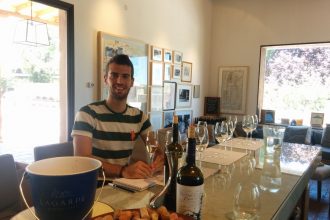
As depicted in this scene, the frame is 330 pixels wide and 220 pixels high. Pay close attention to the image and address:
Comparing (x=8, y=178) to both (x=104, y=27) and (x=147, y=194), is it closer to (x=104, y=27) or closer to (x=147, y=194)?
(x=147, y=194)

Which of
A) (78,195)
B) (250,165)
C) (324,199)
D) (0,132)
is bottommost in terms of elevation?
(324,199)

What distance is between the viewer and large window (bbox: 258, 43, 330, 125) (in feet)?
16.7

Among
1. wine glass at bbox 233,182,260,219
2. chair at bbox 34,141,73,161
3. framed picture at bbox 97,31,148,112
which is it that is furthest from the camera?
framed picture at bbox 97,31,148,112

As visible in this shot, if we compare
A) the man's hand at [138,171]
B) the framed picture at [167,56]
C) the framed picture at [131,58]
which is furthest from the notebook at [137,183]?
the framed picture at [167,56]

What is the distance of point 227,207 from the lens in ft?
3.23

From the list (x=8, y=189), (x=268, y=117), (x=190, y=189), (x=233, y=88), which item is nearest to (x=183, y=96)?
(x=233, y=88)

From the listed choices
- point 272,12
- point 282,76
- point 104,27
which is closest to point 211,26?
point 272,12

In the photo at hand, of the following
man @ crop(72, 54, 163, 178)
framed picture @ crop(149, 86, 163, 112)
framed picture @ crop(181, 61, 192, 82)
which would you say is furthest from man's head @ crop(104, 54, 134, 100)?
framed picture @ crop(181, 61, 192, 82)

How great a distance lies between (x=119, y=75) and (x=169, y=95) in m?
2.90

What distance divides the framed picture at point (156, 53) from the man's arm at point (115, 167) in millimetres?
2772

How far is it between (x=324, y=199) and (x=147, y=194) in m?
3.17

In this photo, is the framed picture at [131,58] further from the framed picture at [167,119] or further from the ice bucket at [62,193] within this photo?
the ice bucket at [62,193]

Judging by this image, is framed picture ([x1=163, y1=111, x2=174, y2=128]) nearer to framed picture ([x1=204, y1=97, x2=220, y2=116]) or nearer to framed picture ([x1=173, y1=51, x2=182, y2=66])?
framed picture ([x1=173, y1=51, x2=182, y2=66])

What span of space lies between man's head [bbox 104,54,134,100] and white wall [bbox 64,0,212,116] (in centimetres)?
151
